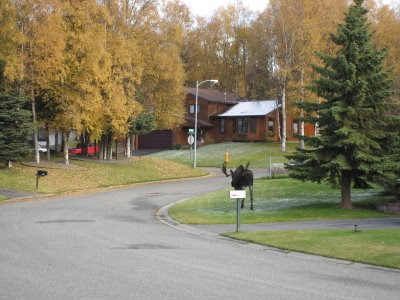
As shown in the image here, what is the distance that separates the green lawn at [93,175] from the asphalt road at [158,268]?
1307 centimetres

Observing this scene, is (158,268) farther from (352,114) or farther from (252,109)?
(252,109)

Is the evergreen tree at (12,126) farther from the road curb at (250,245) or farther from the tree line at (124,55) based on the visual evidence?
the road curb at (250,245)

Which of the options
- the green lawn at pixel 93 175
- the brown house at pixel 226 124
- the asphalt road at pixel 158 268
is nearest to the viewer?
the asphalt road at pixel 158 268

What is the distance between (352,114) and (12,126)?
20965mm

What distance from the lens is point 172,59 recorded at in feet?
151

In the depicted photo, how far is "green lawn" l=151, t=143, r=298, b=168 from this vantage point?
178 ft

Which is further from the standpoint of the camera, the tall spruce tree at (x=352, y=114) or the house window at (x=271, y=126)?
the house window at (x=271, y=126)

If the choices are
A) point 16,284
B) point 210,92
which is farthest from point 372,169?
point 210,92

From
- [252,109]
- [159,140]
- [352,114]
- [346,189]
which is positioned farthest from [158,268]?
[159,140]

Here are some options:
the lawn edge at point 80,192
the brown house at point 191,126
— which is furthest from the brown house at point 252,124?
the lawn edge at point 80,192

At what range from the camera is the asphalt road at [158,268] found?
8852 mm

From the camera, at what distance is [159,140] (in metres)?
71.4

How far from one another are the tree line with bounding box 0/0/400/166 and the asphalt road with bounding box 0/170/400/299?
12.1 metres

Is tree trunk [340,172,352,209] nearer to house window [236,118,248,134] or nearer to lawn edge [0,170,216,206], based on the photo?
lawn edge [0,170,216,206]
